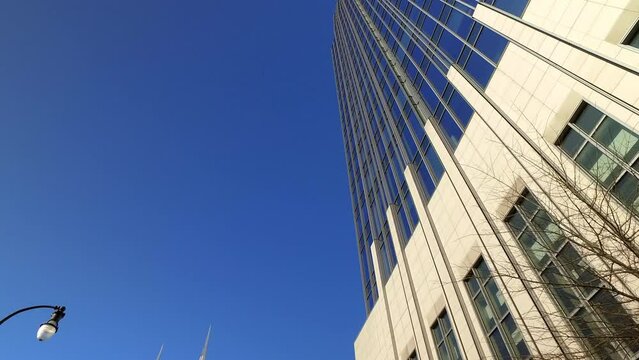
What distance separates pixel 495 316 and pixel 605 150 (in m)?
6.22

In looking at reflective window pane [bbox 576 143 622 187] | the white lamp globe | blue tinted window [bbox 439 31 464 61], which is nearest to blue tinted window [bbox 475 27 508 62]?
blue tinted window [bbox 439 31 464 61]

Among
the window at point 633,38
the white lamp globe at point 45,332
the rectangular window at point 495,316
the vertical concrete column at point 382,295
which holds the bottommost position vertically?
the white lamp globe at point 45,332

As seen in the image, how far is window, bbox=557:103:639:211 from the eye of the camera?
8906mm

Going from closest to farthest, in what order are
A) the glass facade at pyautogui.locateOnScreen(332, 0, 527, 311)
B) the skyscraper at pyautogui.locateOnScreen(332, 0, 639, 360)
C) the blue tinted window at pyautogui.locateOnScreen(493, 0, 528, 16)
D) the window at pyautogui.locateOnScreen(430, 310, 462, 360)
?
the skyscraper at pyautogui.locateOnScreen(332, 0, 639, 360) < the blue tinted window at pyautogui.locateOnScreen(493, 0, 528, 16) < the window at pyautogui.locateOnScreen(430, 310, 462, 360) < the glass facade at pyautogui.locateOnScreen(332, 0, 527, 311)

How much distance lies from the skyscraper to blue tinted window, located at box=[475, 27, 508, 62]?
0.07 m

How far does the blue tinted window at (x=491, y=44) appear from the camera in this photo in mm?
14859

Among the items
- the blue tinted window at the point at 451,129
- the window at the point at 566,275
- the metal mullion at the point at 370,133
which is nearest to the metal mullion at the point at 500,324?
the window at the point at 566,275

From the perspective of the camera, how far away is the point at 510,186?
12359mm

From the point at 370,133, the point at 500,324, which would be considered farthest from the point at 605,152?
the point at 370,133

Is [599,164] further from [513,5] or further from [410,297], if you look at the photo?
[410,297]

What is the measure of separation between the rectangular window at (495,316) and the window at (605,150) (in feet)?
13.0

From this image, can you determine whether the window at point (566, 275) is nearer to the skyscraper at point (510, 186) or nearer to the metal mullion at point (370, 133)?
the skyscraper at point (510, 186)

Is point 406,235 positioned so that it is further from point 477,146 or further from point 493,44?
point 493,44

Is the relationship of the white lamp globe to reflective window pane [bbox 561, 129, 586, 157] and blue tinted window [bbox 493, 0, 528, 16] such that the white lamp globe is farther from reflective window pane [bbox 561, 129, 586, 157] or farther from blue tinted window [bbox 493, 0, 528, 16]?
blue tinted window [bbox 493, 0, 528, 16]
